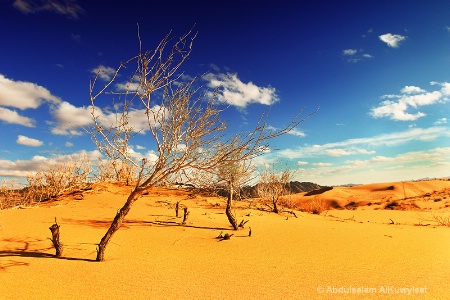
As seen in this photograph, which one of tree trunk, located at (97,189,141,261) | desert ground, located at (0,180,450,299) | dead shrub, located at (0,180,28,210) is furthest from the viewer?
dead shrub, located at (0,180,28,210)

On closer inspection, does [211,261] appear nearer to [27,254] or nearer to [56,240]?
[56,240]

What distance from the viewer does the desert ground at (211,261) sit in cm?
326

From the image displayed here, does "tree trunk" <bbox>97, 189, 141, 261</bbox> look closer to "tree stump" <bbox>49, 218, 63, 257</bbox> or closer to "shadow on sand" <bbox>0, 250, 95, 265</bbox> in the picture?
"shadow on sand" <bbox>0, 250, 95, 265</bbox>

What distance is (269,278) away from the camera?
3693mm

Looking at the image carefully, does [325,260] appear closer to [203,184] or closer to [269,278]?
[269,278]

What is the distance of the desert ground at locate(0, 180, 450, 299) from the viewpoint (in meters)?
3.26

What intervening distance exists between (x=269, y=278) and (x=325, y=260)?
4.07 ft

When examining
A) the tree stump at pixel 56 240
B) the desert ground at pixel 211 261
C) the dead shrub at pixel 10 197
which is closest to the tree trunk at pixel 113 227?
the desert ground at pixel 211 261

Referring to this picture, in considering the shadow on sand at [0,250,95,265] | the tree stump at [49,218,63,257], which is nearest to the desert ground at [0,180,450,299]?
the shadow on sand at [0,250,95,265]

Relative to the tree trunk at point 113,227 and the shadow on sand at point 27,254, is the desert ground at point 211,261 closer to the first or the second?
the shadow on sand at point 27,254

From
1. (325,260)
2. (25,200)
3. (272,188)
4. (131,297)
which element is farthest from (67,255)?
(25,200)

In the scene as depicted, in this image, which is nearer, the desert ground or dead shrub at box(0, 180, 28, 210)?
the desert ground

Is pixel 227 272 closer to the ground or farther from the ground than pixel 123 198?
closer to the ground

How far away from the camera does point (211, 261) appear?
453 centimetres
